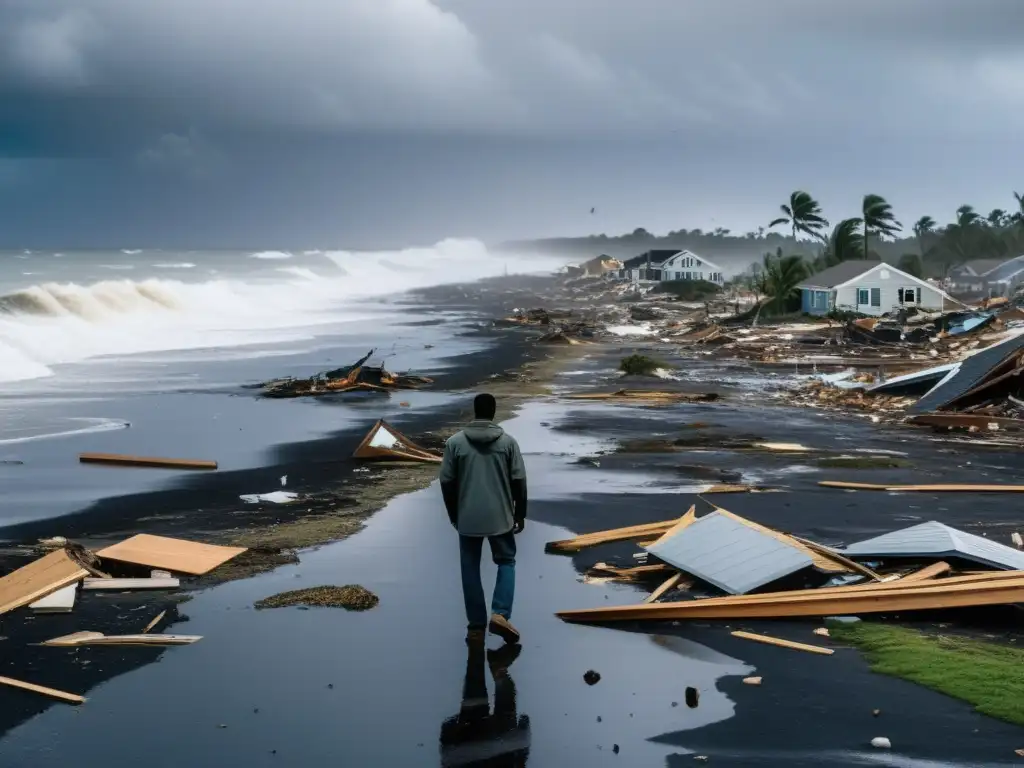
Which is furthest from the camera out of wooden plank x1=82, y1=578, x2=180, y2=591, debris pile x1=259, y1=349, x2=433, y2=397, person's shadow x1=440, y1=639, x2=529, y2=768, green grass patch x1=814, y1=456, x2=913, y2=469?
debris pile x1=259, y1=349, x2=433, y2=397

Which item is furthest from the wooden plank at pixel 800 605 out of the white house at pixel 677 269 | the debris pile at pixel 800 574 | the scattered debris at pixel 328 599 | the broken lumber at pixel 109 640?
the white house at pixel 677 269

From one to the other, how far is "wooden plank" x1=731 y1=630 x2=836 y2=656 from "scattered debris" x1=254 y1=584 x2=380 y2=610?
3457 millimetres

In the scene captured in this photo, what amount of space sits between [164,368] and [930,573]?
3406 cm

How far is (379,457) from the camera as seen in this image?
66.9 ft

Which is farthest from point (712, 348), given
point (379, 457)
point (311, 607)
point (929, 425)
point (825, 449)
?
point (311, 607)

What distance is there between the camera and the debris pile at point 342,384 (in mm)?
32062

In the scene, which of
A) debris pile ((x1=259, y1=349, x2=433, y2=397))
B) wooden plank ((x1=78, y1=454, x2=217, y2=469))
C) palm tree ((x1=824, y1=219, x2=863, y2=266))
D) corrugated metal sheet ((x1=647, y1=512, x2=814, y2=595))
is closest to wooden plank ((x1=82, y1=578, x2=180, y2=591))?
corrugated metal sheet ((x1=647, y1=512, x2=814, y2=595))

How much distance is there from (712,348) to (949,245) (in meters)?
86.3

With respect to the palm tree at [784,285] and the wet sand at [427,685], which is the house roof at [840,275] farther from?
the wet sand at [427,685]

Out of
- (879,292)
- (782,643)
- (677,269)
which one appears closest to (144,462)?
(782,643)

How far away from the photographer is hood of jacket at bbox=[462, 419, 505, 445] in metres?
9.44

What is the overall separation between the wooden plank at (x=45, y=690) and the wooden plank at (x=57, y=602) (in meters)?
1.85

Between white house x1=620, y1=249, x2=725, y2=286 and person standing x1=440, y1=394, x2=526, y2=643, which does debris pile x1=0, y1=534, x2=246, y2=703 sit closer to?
person standing x1=440, y1=394, x2=526, y2=643

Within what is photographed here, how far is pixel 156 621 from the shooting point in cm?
1022
